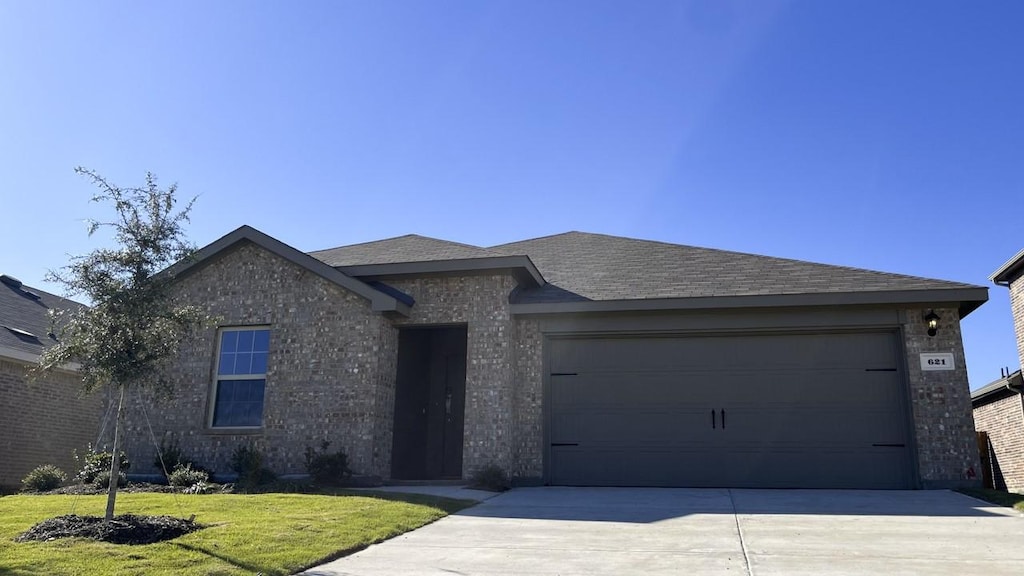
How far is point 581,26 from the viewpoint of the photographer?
12141 mm

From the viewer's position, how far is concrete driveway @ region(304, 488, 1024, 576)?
6051mm

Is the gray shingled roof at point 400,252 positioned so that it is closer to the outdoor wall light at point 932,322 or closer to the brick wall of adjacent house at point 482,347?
the brick wall of adjacent house at point 482,347

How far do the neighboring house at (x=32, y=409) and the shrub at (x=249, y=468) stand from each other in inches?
208

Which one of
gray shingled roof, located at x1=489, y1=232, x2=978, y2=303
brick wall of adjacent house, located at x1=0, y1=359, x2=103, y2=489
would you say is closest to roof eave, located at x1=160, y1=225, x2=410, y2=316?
gray shingled roof, located at x1=489, y1=232, x2=978, y2=303

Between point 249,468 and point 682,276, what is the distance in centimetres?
785

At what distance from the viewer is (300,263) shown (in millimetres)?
13062

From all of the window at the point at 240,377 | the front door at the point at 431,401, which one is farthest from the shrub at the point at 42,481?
the front door at the point at 431,401

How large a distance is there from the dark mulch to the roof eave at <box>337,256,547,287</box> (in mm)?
6128

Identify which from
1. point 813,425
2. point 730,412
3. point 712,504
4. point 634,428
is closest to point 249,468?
point 634,428

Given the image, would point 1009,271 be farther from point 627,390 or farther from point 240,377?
point 240,377

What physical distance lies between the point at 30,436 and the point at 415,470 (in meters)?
8.35

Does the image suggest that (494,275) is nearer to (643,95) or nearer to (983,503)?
(643,95)

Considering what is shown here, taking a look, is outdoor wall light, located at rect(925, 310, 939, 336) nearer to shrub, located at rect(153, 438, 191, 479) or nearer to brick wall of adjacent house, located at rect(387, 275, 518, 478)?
brick wall of adjacent house, located at rect(387, 275, 518, 478)

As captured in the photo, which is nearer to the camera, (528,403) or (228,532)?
(228,532)
